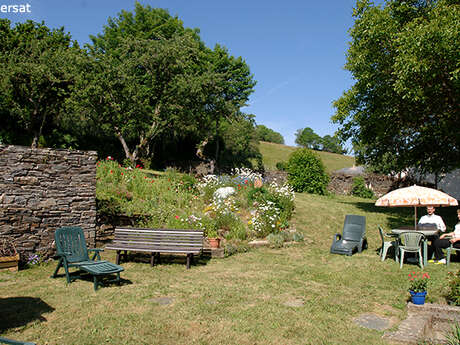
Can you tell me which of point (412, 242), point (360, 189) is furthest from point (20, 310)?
point (360, 189)

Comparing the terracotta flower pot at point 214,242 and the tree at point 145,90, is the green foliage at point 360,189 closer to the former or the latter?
the tree at point 145,90

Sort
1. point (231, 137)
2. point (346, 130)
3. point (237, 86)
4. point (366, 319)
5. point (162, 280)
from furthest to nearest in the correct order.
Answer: point (237, 86) < point (231, 137) < point (346, 130) < point (162, 280) < point (366, 319)

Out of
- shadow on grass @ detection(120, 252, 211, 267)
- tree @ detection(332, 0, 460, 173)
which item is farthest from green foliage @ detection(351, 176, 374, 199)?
shadow on grass @ detection(120, 252, 211, 267)

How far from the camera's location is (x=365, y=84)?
14672 millimetres

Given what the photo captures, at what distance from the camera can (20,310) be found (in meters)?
4.91

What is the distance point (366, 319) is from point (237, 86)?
31.6 meters

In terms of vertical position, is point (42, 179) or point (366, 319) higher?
point (42, 179)

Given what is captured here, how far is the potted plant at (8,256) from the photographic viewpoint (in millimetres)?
6812

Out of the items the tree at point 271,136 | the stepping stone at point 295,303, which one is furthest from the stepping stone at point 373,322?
the tree at point 271,136

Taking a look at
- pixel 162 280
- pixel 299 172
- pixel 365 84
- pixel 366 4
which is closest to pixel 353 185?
pixel 299 172

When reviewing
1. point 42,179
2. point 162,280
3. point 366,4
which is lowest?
point 162,280

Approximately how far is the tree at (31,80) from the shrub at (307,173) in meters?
12.8

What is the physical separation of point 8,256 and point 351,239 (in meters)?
8.31

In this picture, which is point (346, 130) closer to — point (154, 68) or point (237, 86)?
point (154, 68)
